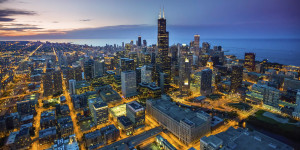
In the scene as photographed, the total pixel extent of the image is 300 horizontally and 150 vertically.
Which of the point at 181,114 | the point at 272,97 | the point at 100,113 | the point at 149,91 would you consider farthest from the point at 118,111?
the point at 272,97

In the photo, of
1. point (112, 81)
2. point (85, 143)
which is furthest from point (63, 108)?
point (112, 81)

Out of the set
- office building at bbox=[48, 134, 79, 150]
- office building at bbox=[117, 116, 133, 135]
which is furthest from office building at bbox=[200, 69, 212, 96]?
office building at bbox=[48, 134, 79, 150]

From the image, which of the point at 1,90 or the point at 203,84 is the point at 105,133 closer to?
the point at 203,84

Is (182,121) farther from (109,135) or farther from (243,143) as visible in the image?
(109,135)

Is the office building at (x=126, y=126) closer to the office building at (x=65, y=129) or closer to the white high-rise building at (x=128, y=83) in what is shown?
the office building at (x=65, y=129)

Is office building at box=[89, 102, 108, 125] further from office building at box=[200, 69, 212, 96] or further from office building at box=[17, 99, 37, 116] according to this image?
office building at box=[200, 69, 212, 96]

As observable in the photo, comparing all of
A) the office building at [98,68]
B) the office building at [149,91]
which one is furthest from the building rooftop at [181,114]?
the office building at [98,68]
